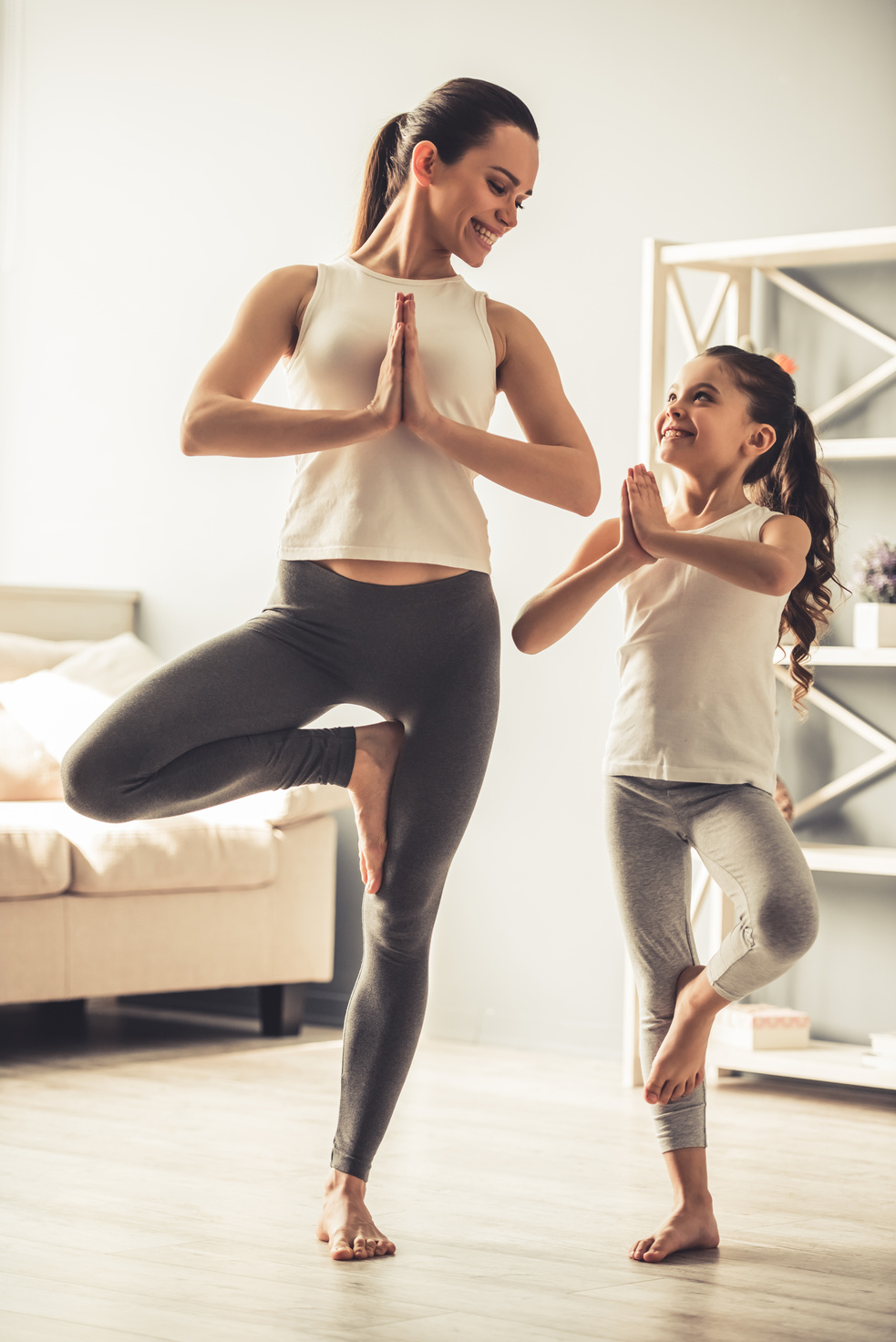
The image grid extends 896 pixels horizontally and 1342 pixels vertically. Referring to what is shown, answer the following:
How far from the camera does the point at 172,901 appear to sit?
3656 mm

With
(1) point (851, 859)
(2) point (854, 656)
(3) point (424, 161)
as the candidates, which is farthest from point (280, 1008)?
(3) point (424, 161)

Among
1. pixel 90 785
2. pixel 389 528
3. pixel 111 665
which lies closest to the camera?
pixel 90 785

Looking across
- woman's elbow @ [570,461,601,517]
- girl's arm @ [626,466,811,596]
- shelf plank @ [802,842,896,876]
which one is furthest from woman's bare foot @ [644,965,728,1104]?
shelf plank @ [802,842,896,876]

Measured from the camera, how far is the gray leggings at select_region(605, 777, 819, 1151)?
194 centimetres

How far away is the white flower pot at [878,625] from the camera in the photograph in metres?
3.28

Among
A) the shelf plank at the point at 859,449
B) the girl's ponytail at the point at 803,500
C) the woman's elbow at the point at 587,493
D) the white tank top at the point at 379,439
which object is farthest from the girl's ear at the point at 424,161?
the shelf plank at the point at 859,449

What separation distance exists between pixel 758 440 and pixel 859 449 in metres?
1.14

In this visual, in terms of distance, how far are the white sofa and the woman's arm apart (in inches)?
69.0

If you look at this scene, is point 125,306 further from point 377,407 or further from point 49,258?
point 377,407

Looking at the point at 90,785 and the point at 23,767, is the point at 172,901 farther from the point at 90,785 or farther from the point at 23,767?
the point at 90,785

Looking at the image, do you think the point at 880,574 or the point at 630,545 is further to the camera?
the point at 880,574

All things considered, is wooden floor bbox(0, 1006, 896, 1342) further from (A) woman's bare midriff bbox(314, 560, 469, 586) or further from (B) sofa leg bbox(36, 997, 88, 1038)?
(A) woman's bare midriff bbox(314, 560, 469, 586)

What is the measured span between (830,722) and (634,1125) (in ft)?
3.29

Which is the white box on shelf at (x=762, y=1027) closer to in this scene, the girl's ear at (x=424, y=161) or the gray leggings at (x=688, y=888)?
the gray leggings at (x=688, y=888)
